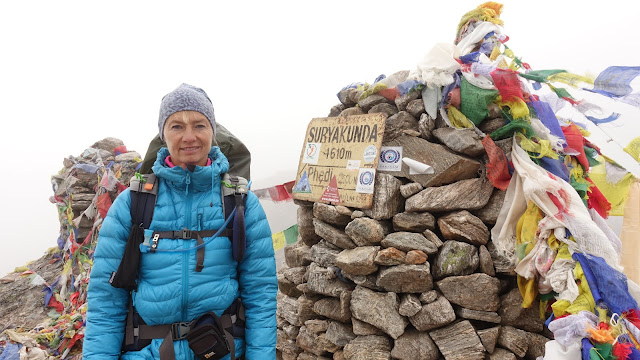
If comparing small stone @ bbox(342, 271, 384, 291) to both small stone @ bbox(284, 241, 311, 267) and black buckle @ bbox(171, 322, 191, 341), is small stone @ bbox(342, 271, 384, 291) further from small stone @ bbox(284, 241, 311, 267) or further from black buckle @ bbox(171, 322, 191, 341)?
black buckle @ bbox(171, 322, 191, 341)

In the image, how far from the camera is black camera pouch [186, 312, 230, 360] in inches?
72.3

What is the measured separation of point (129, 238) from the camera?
6.03 ft

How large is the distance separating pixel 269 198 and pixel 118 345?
3620mm

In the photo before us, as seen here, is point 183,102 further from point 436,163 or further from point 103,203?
point 103,203

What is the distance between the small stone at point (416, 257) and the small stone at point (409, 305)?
0.36 meters

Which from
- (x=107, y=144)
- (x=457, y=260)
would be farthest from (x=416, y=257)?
(x=107, y=144)

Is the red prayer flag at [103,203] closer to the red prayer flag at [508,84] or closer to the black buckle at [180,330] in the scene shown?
the black buckle at [180,330]

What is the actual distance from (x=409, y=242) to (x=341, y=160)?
1.34 m

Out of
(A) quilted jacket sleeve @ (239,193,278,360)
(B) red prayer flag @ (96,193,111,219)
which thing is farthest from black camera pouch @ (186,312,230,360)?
(B) red prayer flag @ (96,193,111,219)

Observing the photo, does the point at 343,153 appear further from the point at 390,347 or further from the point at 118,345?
the point at 118,345

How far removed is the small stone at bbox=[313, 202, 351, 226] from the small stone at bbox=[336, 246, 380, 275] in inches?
16.3

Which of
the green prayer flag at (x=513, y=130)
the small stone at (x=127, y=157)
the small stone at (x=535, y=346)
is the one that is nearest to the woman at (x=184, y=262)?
the small stone at (x=535, y=346)

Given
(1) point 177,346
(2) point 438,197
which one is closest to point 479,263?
(2) point 438,197

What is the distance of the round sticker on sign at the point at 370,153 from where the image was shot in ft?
13.1
